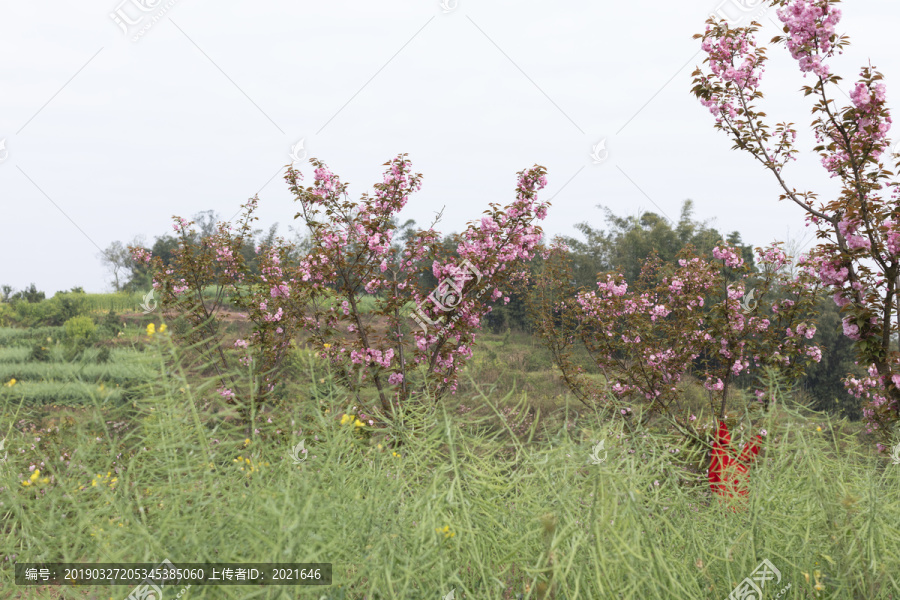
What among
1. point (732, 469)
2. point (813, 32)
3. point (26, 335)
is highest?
point (813, 32)

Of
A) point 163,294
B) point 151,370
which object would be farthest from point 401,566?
point 163,294

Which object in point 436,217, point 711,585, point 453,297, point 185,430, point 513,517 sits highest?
point 436,217

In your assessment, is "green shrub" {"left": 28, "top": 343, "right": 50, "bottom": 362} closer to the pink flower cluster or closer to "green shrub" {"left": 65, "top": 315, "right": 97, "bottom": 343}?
"green shrub" {"left": 65, "top": 315, "right": 97, "bottom": 343}

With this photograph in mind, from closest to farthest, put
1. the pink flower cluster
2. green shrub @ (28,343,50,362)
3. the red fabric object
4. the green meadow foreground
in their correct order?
1. the green meadow foreground
2. the red fabric object
3. the pink flower cluster
4. green shrub @ (28,343,50,362)

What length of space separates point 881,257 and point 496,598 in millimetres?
4900

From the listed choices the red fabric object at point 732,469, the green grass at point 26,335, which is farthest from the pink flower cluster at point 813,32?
the green grass at point 26,335

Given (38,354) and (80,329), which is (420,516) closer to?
(38,354)

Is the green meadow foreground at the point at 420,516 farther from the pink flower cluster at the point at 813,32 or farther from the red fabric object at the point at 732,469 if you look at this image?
the pink flower cluster at the point at 813,32

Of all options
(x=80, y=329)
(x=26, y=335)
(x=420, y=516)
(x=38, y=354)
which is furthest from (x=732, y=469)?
(x=26, y=335)

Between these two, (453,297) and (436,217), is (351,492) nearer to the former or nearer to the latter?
(453,297)

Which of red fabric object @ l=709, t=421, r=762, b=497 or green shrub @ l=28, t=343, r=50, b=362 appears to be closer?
red fabric object @ l=709, t=421, r=762, b=497

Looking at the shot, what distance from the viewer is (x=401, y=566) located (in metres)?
0.88

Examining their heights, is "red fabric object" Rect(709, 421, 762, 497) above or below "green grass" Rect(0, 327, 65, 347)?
below

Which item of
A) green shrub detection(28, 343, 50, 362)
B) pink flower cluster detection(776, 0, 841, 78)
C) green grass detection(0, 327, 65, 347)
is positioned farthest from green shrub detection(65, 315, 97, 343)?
pink flower cluster detection(776, 0, 841, 78)
